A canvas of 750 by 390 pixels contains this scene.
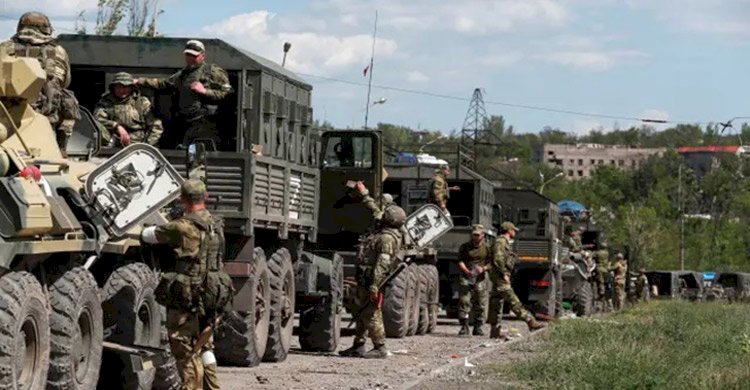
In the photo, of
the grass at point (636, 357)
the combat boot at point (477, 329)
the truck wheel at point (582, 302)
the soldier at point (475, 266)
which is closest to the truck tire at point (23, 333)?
the grass at point (636, 357)

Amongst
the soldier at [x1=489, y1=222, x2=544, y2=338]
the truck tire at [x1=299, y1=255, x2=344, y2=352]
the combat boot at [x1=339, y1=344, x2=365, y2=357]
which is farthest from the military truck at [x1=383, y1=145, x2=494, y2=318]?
the combat boot at [x1=339, y1=344, x2=365, y2=357]

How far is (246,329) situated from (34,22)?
4.80 meters

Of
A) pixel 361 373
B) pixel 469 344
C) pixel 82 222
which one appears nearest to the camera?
pixel 82 222

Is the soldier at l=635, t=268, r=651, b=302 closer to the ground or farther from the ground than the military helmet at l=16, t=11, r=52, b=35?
closer to the ground

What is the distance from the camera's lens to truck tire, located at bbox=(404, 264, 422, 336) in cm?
2920

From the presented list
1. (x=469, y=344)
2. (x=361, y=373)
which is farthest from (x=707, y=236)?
(x=361, y=373)

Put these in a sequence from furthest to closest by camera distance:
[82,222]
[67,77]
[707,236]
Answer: [707,236] → [67,77] → [82,222]

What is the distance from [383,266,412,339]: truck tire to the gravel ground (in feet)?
1.33

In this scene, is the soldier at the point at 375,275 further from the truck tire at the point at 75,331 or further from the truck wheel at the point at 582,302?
the truck wheel at the point at 582,302

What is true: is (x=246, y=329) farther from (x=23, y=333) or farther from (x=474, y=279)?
(x=474, y=279)

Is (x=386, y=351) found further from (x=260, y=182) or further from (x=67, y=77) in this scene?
(x=67, y=77)

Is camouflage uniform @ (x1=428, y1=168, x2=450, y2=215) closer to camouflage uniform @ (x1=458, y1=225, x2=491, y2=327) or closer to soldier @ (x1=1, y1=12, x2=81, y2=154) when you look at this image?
camouflage uniform @ (x1=458, y1=225, x2=491, y2=327)

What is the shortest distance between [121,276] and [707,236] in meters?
107

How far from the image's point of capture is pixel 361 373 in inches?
805
